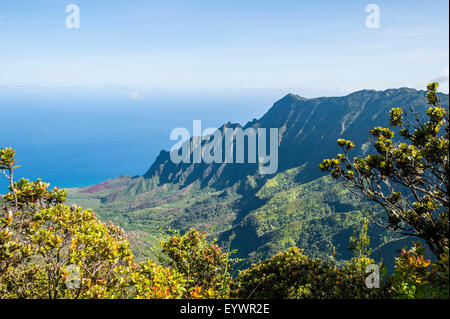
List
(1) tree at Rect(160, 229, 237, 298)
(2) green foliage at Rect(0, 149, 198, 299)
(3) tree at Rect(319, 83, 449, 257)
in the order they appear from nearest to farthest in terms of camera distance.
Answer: (3) tree at Rect(319, 83, 449, 257) < (2) green foliage at Rect(0, 149, 198, 299) < (1) tree at Rect(160, 229, 237, 298)

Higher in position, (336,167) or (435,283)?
(336,167)

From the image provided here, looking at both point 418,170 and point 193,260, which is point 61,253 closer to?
point 193,260

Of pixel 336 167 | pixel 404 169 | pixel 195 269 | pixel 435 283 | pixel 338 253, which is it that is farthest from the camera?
pixel 338 253

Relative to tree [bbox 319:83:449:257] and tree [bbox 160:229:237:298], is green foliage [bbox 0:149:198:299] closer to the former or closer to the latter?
tree [bbox 160:229:237:298]

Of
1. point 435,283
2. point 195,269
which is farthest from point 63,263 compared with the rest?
point 435,283

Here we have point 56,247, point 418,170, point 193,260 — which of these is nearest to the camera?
point 418,170

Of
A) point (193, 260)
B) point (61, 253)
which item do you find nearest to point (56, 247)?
point (61, 253)

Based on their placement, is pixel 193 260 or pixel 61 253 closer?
pixel 61 253

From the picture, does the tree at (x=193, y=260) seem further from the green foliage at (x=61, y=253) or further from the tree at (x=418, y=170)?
the tree at (x=418, y=170)

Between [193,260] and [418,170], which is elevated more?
[418,170]

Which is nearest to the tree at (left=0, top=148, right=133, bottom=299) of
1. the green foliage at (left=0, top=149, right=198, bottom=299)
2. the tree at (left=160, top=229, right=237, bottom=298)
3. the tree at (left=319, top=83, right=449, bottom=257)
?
the green foliage at (left=0, top=149, right=198, bottom=299)
